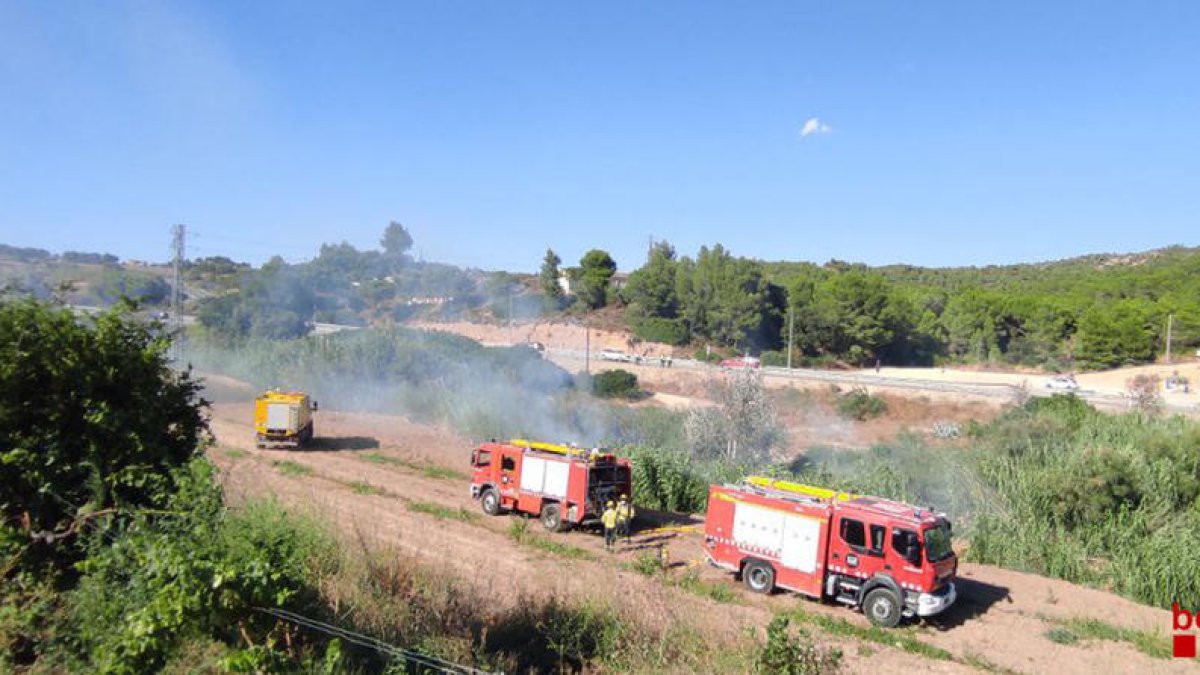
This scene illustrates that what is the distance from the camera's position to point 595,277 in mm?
83562

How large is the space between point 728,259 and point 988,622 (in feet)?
204

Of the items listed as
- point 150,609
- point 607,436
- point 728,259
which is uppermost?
point 728,259

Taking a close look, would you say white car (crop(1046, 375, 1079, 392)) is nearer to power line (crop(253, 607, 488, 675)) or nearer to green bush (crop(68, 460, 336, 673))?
power line (crop(253, 607, 488, 675))

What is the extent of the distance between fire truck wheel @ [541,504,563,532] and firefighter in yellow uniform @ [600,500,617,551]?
1.53m

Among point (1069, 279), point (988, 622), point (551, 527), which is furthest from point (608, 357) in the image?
point (1069, 279)

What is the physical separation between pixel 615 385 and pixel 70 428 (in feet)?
146

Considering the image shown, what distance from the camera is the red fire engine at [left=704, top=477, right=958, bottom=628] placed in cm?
1352

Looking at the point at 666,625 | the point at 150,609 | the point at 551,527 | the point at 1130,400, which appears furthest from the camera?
the point at 1130,400

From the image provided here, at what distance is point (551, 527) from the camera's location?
62.5 ft

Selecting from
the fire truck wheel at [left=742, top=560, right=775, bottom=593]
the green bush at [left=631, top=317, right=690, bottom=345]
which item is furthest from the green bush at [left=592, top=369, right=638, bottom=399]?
the fire truck wheel at [left=742, top=560, right=775, bottom=593]

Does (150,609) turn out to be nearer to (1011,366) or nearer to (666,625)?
(666,625)

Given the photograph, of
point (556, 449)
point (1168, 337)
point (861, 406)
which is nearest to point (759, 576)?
point (556, 449)

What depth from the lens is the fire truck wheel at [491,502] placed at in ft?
66.9

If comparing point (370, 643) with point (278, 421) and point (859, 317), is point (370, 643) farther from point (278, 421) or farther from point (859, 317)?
point (859, 317)
